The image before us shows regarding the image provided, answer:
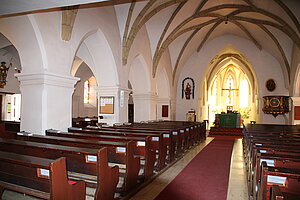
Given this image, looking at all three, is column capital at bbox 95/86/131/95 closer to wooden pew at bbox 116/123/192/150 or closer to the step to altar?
wooden pew at bbox 116/123/192/150

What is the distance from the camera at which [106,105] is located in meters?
9.02

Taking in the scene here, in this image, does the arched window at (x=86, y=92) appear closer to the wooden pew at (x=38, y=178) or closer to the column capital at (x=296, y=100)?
the column capital at (x=296, y=100)

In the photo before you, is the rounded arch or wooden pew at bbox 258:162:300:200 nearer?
wooden pew at bbox 258:162:300:200

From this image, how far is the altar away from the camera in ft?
56.9

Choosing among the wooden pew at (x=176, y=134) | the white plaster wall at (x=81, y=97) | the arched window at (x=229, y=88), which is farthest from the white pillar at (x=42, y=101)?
the arched window at (x=229, y=88)

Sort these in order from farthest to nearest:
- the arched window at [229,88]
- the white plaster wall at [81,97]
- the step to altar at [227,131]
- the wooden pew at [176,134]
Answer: the arched window at [229,88], the white plaster wall at [81,97], the step to altar at [227,131], the wooden pew at [176,134]

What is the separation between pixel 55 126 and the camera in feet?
19.4

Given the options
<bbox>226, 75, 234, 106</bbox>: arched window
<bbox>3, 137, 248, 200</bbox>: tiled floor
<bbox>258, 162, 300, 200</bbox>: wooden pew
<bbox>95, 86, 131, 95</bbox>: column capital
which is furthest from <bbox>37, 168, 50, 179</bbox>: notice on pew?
<bbox>226, 75, 234, 106</bbox>: arched window

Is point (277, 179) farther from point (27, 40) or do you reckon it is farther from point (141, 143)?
point (27, 40)

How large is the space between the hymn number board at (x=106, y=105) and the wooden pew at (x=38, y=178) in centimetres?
648

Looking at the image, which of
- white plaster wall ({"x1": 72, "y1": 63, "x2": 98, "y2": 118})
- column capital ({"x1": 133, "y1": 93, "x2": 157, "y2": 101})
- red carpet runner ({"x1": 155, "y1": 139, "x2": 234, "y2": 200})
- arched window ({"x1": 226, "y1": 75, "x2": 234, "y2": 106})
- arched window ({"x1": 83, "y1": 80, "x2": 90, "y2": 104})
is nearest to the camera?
red carpet runner ({"x1": 155, "y1": 139, "x2": 234, "y2": 200})

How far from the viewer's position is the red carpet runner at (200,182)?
3.99m

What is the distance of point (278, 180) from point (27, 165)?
2265 mm

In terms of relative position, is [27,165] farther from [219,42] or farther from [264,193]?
[219,42]
